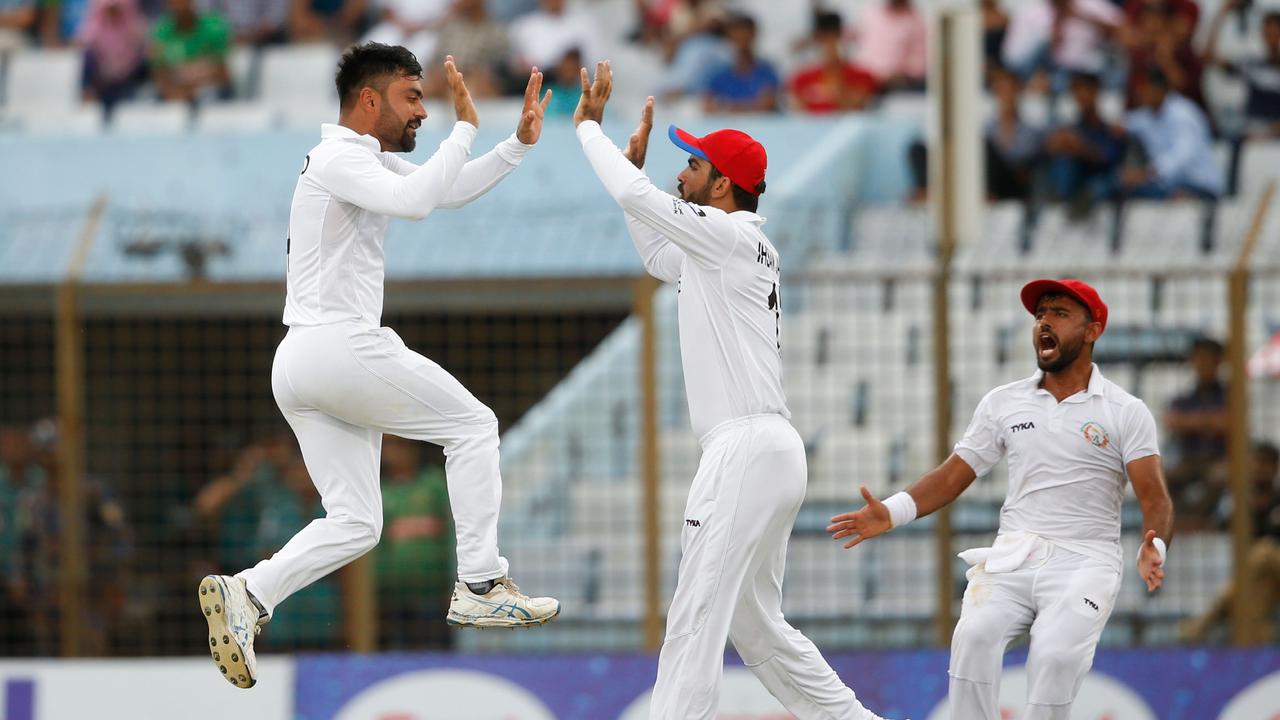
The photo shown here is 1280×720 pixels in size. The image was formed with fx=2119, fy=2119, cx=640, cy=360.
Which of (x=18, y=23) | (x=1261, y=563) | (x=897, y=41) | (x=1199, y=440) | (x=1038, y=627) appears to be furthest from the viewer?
(x=18, y=23)

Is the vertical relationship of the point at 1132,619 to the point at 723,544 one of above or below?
below

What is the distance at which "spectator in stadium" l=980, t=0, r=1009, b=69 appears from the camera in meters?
15.0

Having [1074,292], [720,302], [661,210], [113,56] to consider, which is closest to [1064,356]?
[1074,292]

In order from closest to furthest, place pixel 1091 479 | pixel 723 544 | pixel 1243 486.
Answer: pixel 723 544
pixel 1091 479
pixel 1243 486

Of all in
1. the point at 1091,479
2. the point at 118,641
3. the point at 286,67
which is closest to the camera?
the point at 1091,479

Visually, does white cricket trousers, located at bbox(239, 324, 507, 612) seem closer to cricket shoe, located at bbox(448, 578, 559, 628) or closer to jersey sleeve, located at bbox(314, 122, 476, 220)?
cricket shoe, located at bbox(448, 578, 559, 628)

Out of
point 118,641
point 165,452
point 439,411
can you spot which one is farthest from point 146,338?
point 439,411

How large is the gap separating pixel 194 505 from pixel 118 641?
0.89m

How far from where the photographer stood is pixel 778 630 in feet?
25.5

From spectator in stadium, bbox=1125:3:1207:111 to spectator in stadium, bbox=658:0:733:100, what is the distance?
287 cm

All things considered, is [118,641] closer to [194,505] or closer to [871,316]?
[194,505]

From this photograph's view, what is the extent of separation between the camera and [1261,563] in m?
11.1

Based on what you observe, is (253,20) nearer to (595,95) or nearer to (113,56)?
(113,56)

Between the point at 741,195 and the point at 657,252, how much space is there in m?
0.53
